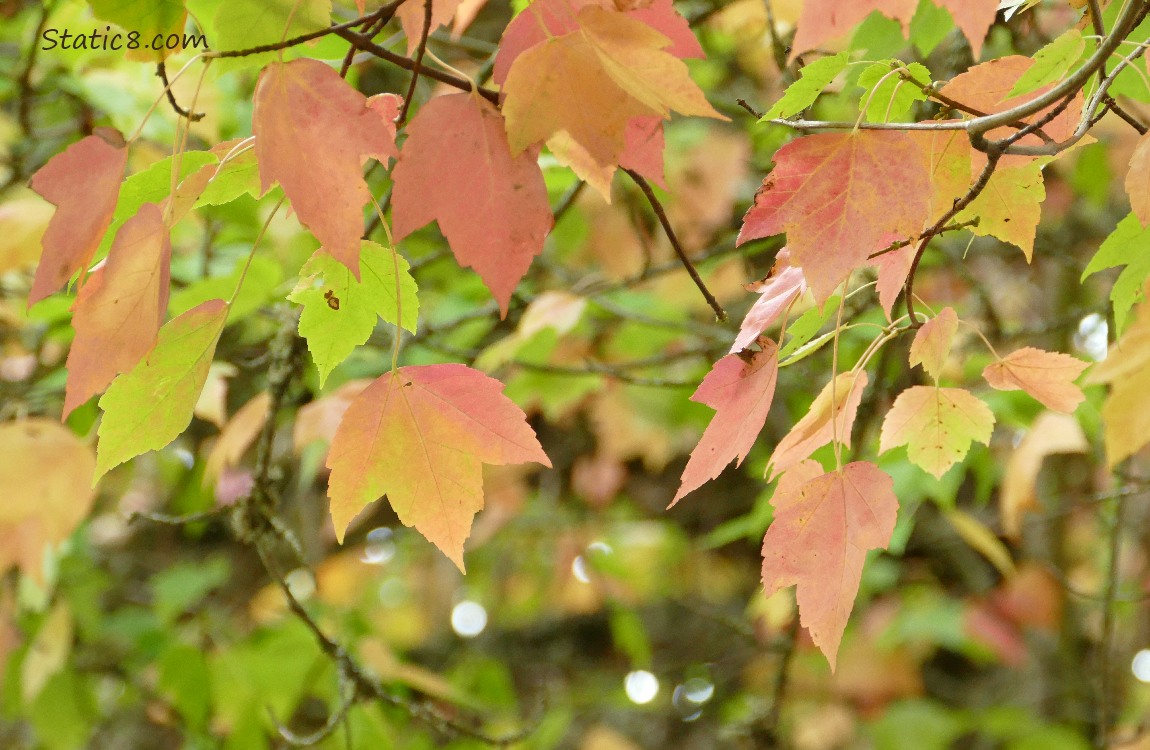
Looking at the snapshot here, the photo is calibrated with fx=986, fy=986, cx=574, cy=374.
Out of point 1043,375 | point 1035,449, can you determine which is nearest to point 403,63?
point 1043,375

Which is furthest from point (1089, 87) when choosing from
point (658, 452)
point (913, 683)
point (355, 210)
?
point (913, 683)

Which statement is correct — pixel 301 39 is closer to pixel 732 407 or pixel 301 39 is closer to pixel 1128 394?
pixel 732 407

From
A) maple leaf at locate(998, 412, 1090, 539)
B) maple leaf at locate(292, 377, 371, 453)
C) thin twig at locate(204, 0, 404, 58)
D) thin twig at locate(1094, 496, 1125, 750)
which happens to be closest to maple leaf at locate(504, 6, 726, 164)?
thin twig at locate(204, 0, 404, 58)

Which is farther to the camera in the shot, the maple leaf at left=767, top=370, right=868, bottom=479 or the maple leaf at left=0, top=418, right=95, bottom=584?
the maple leaf at left=0, top=418, right=95, bottom=584

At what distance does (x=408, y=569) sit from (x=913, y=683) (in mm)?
1945

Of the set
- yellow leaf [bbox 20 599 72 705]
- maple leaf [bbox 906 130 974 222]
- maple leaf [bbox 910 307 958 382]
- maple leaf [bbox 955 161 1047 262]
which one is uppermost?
maple leaf [bbox 906 130 974 222]

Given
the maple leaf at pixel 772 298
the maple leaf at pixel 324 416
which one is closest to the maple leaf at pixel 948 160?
the maple leaf at pixel 772 298

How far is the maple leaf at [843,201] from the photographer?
609 mm

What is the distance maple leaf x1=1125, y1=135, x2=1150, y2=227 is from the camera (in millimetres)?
652

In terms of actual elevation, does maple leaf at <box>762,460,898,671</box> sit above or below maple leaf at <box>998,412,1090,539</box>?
above

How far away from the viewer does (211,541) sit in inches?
138

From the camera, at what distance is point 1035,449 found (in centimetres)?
145

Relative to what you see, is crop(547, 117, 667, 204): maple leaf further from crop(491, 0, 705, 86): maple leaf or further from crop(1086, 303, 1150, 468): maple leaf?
crop(1086, 303, 1150, 468): maple leaf

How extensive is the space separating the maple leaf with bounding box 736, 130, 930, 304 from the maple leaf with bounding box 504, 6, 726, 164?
3.9 inches
